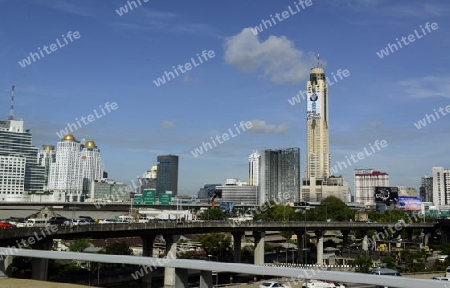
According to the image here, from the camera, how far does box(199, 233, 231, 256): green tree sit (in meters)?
76.9

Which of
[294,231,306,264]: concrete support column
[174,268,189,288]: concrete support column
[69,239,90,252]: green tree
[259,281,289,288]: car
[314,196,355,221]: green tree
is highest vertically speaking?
[174,268,189,288]: concrete support column

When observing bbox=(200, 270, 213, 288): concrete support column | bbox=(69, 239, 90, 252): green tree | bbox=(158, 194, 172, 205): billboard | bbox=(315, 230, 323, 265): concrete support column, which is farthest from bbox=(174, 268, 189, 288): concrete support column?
bbox=(158, 194, 172, 205): billboard

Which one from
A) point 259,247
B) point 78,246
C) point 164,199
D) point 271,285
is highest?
point 164,199

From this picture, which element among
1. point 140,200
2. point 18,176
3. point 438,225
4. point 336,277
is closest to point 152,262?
point 336,277

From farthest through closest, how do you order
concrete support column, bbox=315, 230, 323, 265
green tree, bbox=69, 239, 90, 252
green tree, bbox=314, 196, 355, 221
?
1. green tree, bbox=314, 196, 355, 221
2. concrete support column, bbox=315, 230, 323, 265
3. green tree, bbox=69, 239, 90, 252

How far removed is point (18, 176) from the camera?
19588cm

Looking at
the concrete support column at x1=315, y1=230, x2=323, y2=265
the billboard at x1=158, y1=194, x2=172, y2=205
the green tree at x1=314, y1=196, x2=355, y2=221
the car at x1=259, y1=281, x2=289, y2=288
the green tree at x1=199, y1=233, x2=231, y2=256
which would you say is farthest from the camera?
Result: the green tree at x1=314, y1=196, x2=355, y2=221

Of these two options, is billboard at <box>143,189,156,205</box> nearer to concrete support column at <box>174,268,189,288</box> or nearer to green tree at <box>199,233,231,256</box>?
green tree at <box>199,233,231,256</box>

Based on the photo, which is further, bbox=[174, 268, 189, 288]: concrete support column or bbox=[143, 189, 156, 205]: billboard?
bbox=[143, 189, 156, 205]: billboard

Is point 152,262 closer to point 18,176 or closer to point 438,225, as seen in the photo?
point 438,225

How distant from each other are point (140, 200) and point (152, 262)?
10358 cm

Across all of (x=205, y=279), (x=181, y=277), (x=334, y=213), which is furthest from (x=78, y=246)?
(x=334, y=213)

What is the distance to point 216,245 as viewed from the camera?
77.5 meters

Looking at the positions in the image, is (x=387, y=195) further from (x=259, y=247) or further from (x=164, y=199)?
(x=259, y=247)
